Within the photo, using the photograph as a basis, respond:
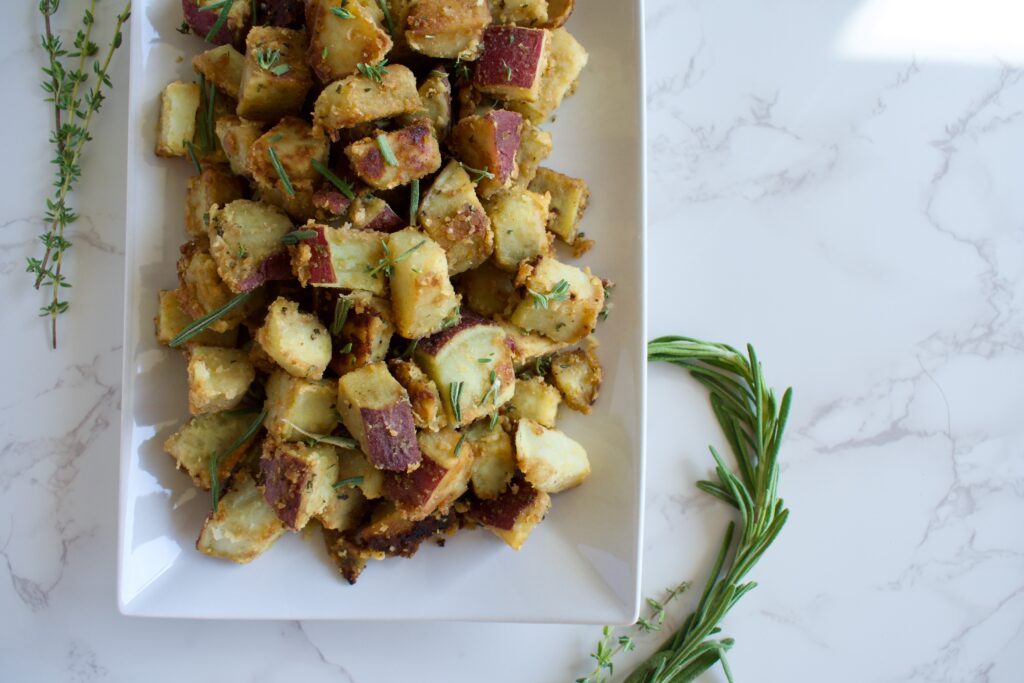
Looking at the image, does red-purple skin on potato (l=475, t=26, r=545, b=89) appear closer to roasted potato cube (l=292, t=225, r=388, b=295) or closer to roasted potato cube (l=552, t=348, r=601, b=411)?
roasted potato cube (l=292, t=225, r=388, b=295)

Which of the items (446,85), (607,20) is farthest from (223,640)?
(607,20)

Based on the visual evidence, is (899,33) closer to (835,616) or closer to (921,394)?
(921,394)

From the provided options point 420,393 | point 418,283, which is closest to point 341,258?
point 418,283

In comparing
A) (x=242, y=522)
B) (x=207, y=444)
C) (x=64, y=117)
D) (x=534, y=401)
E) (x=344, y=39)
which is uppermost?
(x=344, y=39)

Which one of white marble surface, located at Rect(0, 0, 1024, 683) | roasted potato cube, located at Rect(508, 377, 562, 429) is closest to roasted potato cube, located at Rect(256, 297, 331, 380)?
roasted potato cube, located at Rect(508, 377, 562, 429)

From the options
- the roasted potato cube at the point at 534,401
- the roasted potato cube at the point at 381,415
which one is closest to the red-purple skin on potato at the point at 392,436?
the roasted potato cube at the point at 381,415

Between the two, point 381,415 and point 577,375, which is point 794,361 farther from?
point 381,415
